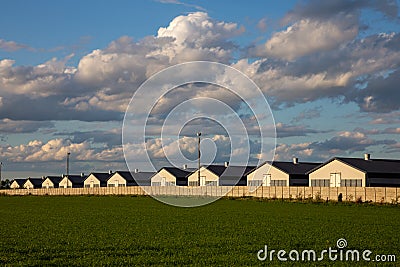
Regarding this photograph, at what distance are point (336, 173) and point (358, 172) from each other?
4045 mm

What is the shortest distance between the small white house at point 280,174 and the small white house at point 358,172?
21.9 feet

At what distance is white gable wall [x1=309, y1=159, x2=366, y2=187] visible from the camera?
3194 inches

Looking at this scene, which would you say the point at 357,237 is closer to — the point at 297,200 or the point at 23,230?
the point at 23,230

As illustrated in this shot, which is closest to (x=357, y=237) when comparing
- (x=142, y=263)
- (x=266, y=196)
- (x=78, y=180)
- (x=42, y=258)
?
(x=142, y=263)

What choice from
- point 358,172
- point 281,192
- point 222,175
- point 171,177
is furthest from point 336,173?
point 171,177

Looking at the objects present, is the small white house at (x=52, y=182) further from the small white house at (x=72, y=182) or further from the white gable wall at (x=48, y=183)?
the small white house at (x=72, y=182)

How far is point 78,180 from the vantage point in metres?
176

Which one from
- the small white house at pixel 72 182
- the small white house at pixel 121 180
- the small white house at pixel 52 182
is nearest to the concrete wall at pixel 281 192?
the small white house at pixel 121 180

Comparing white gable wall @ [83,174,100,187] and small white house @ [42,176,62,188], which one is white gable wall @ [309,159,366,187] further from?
small white house @ [42,176,62,188]

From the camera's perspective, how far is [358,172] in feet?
265

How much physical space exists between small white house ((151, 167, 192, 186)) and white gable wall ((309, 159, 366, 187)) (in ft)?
123

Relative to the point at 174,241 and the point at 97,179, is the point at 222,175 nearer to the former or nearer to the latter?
the point at 97,179

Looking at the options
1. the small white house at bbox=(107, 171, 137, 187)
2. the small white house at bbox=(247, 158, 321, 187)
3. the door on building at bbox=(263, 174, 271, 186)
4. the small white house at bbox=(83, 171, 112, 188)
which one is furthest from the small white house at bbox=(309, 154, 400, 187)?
the small white house at bbox=(83, 171, 112, 188)

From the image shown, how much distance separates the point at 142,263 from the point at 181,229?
11.9m
